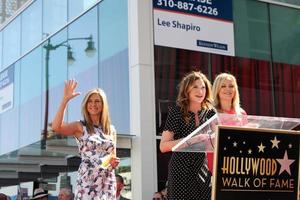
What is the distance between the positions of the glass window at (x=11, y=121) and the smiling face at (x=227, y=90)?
1181cm

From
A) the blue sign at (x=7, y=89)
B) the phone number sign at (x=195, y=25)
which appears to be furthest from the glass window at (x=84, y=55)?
the blue sign at (x=7, y=89)

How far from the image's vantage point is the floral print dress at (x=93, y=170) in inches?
171

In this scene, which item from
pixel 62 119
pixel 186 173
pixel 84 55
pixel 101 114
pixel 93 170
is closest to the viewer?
pixel 186 173

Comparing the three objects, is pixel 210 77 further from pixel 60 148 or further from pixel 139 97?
pixel 60 148

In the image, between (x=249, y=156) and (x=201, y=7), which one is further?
(x=201, y=7)

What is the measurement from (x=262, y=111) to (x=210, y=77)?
1320 mm

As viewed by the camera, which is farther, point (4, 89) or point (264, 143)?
point (4, 89)

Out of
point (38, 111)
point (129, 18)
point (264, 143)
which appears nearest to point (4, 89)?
point (38, 111)

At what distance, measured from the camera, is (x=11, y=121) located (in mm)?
15711

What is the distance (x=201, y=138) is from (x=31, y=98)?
11.8 m

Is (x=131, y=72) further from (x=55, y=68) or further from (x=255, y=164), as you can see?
(x=255, y=164)

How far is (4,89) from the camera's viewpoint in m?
16.7

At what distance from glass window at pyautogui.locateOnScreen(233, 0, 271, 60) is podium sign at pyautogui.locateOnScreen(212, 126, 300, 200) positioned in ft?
26.7

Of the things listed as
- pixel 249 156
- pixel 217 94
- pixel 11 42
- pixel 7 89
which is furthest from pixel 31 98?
pixel 249 156
